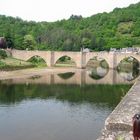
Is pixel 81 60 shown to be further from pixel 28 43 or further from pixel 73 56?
pixel 28 43

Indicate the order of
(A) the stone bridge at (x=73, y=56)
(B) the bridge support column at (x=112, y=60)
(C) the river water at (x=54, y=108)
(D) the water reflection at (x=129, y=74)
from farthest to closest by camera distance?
(B) the bridge support column at (x=112, y=60), (A) the stone bridge at (x=73, y=56), (D) the water reflection at (x=129, y=74), (C) the river water at (x=54, y=108)

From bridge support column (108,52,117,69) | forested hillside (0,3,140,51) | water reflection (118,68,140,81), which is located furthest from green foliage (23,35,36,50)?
water reflection (118,68,140,81)

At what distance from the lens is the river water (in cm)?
2553

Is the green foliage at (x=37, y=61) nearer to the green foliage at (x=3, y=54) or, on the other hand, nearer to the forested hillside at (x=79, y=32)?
the forested hillside at (x=79, y=32)

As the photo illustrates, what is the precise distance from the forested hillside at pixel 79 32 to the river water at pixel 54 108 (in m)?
36.1

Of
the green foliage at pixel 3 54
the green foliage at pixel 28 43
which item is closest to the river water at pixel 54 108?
the green foliage at pixel 3 54

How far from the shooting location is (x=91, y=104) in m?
37.1

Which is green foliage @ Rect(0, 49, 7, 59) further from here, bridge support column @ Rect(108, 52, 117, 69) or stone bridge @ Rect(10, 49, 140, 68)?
bridge support column @ Rect(108, 52, 117, 69)

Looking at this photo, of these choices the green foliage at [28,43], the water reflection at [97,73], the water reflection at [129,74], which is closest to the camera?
the water reflection at [129,74]

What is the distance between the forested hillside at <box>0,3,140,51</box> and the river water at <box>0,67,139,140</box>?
36.1 meters

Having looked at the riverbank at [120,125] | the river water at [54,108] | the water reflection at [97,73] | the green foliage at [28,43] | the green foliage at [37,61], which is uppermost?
the green foliage at [28,43]

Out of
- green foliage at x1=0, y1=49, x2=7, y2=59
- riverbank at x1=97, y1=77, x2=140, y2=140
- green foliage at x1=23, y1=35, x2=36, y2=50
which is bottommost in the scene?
riverbank at x1=97, y1=77, x2=140, y2=140

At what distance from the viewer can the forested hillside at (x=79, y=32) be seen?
4180 inches

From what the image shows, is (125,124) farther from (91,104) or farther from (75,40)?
(75,40)
